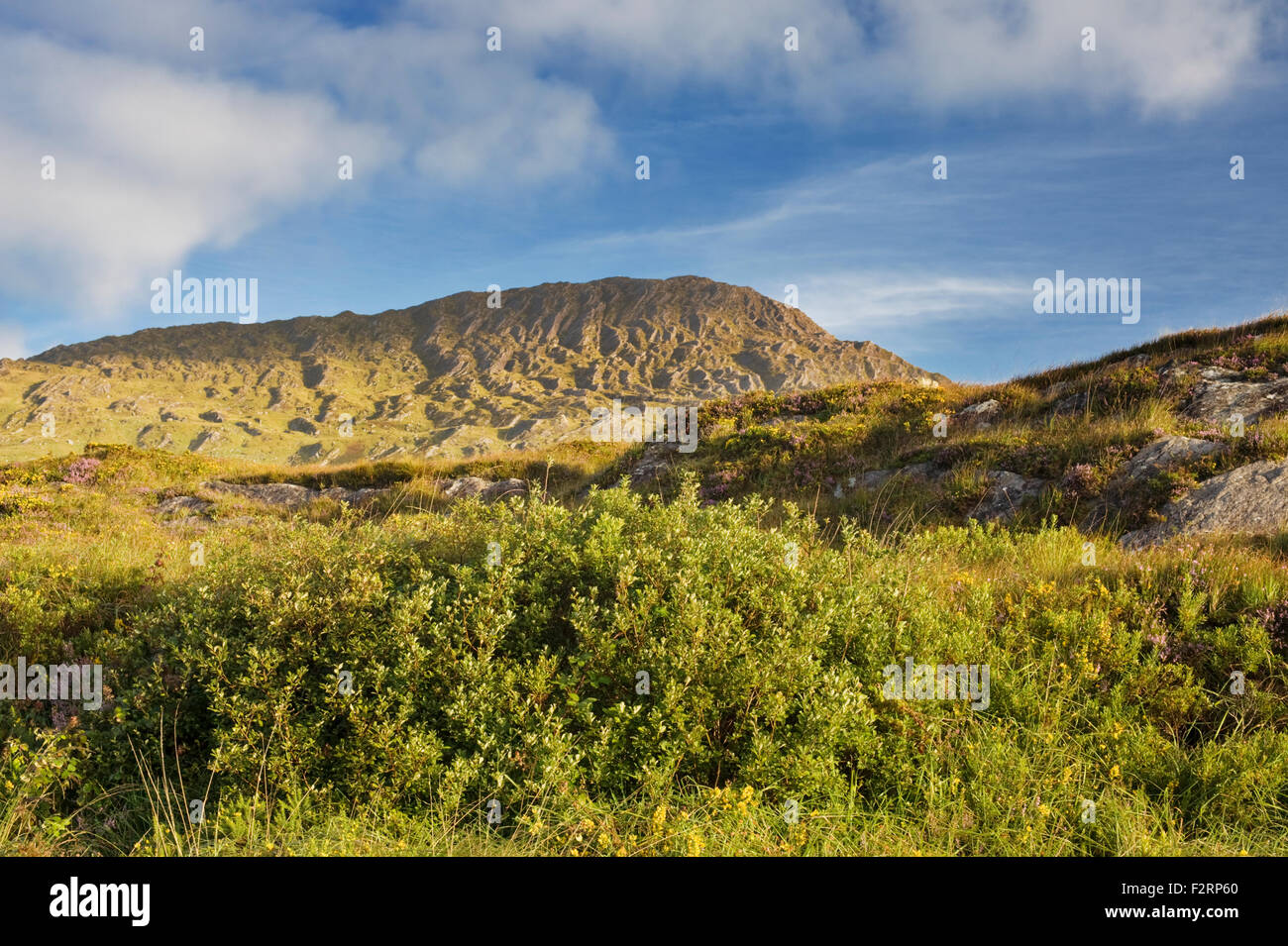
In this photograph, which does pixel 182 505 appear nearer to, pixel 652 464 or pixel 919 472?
pixel 652 464

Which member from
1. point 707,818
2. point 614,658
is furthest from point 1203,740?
point 614,658

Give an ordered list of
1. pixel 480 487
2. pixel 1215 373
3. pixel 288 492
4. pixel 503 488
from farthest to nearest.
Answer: pixel 288 492 < pixel 480 487 < pixel 503 488 < pixel 1215 373

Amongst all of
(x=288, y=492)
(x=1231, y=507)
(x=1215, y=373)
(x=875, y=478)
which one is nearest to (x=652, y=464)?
(x=875, y=478)

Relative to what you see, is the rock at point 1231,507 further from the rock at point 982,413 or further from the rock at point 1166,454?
the rock at point 982,413

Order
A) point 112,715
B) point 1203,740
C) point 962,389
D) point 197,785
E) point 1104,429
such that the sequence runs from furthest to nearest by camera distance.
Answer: point 962,389 < point 1104,429 < point 112,715 < point 1203,740 < point 197,785

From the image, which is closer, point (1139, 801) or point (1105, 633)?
point (1139, 801)

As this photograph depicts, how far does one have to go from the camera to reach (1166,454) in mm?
10727

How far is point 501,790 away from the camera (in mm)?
4395

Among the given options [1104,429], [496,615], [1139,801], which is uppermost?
[1104,429]

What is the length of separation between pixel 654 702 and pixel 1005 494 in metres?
9.27

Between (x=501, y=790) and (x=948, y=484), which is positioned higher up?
(x=948, y=484)

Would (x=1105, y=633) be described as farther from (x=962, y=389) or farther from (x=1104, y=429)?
(x=962, y=389)

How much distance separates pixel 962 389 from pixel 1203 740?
15518 millimetres

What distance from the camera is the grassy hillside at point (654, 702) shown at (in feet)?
14.0
